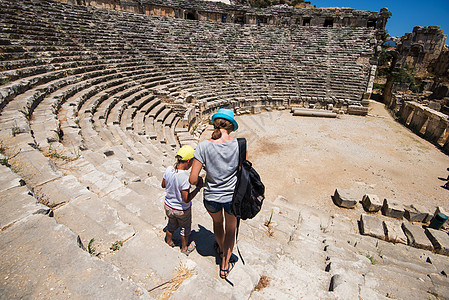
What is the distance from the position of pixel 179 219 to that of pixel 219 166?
881 mm

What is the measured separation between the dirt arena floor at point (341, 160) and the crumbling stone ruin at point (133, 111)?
2.01 metres

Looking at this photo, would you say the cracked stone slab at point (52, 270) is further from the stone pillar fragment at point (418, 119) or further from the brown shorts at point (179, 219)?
the stone pillar fragment at point (418, 119)

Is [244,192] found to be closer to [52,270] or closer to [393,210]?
[52,270]

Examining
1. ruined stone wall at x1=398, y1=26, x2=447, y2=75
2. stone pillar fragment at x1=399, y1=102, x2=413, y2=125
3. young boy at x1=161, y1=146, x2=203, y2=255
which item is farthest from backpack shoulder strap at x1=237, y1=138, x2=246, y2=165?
ruined stone wall at x1=398, y1=26, x2=447, y2=75

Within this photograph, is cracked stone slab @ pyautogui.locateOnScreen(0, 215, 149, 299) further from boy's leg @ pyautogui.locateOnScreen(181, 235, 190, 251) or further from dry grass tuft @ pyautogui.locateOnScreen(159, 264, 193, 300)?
boy's leg @ pyautogui.locateOnScreen(181, 235, 190, 251)

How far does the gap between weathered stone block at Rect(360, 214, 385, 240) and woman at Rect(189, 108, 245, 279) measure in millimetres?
4423

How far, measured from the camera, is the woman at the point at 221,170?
86.3 inches

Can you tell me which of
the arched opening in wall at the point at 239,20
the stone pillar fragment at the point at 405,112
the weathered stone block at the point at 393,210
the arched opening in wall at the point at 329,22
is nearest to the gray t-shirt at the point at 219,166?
the weathered stone block at the point at 393,210

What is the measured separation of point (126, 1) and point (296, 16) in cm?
1517

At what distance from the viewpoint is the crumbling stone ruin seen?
1.87 m

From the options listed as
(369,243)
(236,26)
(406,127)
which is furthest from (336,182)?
(236,26)

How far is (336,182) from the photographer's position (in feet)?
25.9

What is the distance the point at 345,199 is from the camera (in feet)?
21.5

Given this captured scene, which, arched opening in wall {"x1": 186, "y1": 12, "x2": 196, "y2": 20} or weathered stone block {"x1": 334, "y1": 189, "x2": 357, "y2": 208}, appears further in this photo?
arched opening in wall {"x1": 186, "y1": 12, "x2": 196, "y2": 20}
